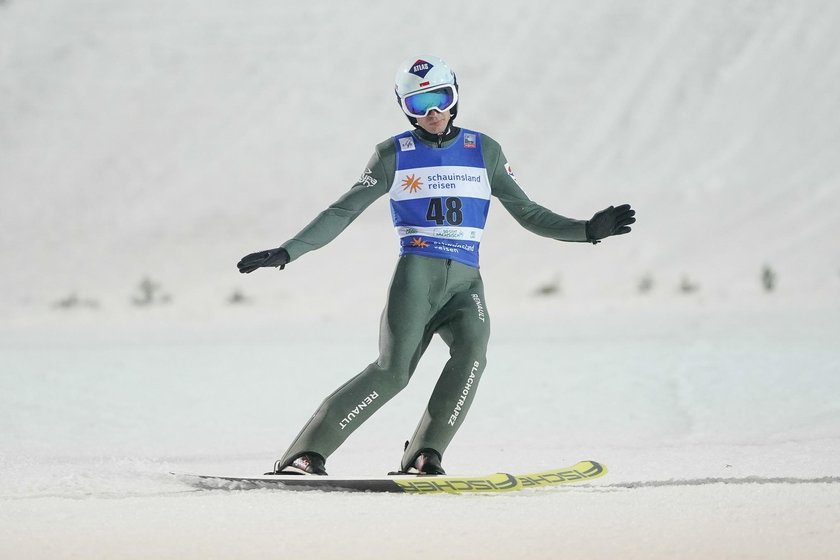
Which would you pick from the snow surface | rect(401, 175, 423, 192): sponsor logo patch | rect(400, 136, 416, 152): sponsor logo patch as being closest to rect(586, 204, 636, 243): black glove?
rect(401, 175, 423, 192): sponsor logo patch

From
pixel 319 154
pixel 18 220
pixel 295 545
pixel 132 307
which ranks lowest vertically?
pixel 295 545

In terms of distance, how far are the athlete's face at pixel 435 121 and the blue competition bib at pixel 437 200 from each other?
0.29 ft

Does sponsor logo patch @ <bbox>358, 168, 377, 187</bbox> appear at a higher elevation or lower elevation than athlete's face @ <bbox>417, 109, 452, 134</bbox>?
lower

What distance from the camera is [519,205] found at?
734 cm

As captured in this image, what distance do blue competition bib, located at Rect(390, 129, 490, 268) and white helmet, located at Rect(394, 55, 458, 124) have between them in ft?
0.58

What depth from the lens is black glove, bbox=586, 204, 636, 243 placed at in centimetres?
690

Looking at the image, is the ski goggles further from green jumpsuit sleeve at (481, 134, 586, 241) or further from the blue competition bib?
green jumpsuit sleeve at (481, 134, 586, 241)

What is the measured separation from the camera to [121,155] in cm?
4128

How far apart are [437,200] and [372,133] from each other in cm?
3376

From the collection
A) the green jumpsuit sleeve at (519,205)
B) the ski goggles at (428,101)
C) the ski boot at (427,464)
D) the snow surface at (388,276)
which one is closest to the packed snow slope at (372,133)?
the snow surface at (388,276)

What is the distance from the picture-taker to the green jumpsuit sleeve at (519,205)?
7137mm

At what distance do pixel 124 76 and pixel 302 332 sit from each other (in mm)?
25237

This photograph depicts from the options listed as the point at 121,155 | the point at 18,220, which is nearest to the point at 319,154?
the point at 121,155

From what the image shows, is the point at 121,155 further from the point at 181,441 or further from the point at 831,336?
the point at 181,441
